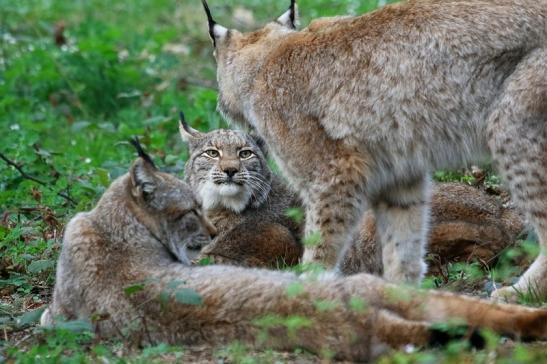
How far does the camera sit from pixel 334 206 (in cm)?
725

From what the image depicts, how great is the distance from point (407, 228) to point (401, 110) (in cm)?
86

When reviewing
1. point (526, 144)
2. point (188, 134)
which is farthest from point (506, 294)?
point (188, 134)

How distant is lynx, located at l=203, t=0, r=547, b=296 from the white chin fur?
506 millimetres

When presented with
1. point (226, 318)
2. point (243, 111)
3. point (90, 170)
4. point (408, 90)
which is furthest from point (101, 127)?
point (226, 318)

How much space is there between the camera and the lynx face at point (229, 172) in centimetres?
812

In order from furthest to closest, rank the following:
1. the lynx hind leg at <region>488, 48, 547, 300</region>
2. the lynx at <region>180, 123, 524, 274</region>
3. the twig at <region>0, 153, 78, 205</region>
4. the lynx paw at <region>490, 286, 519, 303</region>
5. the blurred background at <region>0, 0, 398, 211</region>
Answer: the blurred background at <region>0, 0, 398, 211</region>, the twig at <region>0, 153, 78, 205</region>, the lynx at <region>180, 123, 524, 274</region>, the lynx hind leg at <region>488, 48, 547, 300</region>, the lynx paw at <region>490, 286, 519, 303</region>

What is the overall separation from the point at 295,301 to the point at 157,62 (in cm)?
829

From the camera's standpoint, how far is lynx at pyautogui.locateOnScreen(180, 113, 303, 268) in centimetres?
798

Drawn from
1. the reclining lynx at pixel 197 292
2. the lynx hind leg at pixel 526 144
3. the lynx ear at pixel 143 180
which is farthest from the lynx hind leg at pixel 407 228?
the lynx ear at pixel 143 180

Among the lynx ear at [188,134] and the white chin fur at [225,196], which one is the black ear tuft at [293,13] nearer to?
the lynx ear at [188,134]

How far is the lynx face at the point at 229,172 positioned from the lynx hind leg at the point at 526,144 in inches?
76.7

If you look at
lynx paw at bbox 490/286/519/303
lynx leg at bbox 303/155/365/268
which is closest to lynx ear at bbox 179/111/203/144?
lynx leg at bbox 303/155/365/268

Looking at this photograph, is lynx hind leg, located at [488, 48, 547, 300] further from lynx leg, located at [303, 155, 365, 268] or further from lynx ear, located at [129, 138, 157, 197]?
lynx ear, located at [129, 138, 157, 197]

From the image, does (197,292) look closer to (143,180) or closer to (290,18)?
(143,180)
